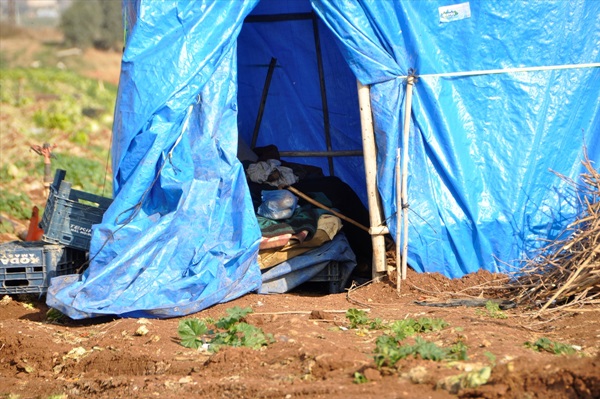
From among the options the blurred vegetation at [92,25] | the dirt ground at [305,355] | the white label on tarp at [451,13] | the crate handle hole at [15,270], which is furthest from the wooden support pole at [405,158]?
the blurred vegetation at [92,25]

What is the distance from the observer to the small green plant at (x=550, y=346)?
4770 millimetres

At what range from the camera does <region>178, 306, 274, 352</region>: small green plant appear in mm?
5172

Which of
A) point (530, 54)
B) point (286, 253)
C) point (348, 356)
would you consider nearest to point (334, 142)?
point (286, 253)

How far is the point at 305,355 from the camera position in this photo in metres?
4.79

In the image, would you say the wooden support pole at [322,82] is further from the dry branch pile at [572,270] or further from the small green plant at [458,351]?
the small green plant at [458,351]

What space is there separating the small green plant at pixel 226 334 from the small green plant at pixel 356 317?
704mm

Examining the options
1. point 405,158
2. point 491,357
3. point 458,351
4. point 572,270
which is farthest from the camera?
point 405,158

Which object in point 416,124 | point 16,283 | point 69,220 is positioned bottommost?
point 16,283

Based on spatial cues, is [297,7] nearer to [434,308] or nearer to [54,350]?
[434,308]

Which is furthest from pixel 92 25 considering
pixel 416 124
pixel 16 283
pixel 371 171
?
pixel 416 124

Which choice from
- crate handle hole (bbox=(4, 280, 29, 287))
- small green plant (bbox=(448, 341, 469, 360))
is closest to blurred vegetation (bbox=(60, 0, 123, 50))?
crate handle hole (bbox=(4, 280, 29, 287))

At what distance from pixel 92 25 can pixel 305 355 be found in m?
34.5

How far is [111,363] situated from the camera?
17.1 ft

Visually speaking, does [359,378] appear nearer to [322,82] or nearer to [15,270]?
[15,270]
